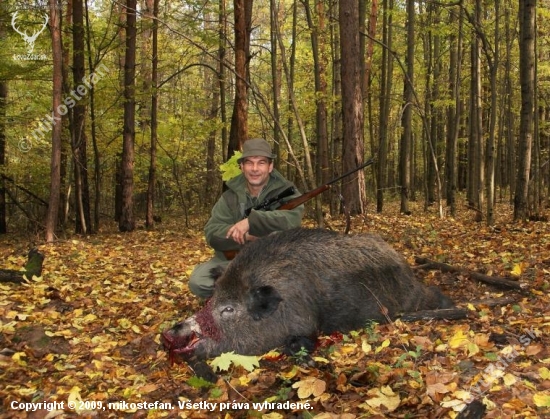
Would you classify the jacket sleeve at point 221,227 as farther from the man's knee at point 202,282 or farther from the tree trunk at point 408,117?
the tree trunk at point 408,117

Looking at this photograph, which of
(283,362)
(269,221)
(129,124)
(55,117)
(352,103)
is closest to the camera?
(283,362)

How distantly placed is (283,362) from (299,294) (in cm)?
77

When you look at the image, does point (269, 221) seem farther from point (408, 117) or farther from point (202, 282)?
point (408, 117)

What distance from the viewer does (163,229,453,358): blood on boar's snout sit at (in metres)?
4.77

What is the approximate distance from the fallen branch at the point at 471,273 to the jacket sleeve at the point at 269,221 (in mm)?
2498

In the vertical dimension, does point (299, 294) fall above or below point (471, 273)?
above

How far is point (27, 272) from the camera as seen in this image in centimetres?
732

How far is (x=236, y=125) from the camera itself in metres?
12.9

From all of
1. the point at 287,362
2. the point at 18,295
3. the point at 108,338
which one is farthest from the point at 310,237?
the point at 18,295

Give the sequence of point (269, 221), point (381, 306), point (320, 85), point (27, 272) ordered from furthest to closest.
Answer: point (320, 85) < point (27, 272) < point (269, 221) < point (381, 306)

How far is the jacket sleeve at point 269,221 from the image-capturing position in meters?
5.73

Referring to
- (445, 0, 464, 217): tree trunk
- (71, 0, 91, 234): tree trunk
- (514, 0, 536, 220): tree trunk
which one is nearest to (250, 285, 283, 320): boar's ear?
(514, 0, 536, 220): tree trunk

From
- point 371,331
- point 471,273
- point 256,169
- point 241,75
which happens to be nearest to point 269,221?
point 256,169

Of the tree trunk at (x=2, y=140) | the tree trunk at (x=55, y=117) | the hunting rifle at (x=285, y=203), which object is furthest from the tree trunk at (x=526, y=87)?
the tree trunk at (x=2, y=140)
